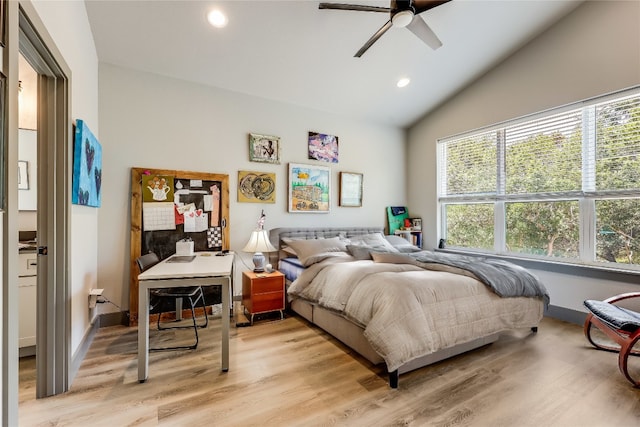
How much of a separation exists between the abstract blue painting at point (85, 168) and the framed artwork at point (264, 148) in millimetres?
1634

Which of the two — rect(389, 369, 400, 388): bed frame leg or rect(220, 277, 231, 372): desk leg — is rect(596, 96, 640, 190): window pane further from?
rect(220, 277, 231, 372): desk leg

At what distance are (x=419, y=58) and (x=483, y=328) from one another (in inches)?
120

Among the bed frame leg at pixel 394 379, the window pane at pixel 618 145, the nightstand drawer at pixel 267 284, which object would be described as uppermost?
the window pane at pixel 618 145

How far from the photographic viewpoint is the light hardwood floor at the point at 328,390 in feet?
5.36

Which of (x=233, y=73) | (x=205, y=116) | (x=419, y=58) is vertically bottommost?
(x=205, y=116)

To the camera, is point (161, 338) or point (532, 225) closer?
point (161, 338)

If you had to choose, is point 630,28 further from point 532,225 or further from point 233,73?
point 233,73

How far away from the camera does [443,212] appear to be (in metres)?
4.66

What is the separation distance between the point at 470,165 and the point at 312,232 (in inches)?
104

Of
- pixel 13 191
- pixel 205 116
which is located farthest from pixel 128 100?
pixel 13 191

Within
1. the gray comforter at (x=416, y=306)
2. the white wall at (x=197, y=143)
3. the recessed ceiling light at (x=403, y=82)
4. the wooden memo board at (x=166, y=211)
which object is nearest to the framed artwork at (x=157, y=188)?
the wooden memo board at (x=166, y=211)

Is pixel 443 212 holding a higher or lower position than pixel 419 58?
lower

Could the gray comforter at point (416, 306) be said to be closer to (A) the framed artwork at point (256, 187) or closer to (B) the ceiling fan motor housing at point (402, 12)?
(A) the framed artwork at point (256, 187)

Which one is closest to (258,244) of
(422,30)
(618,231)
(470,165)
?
(422,30)
